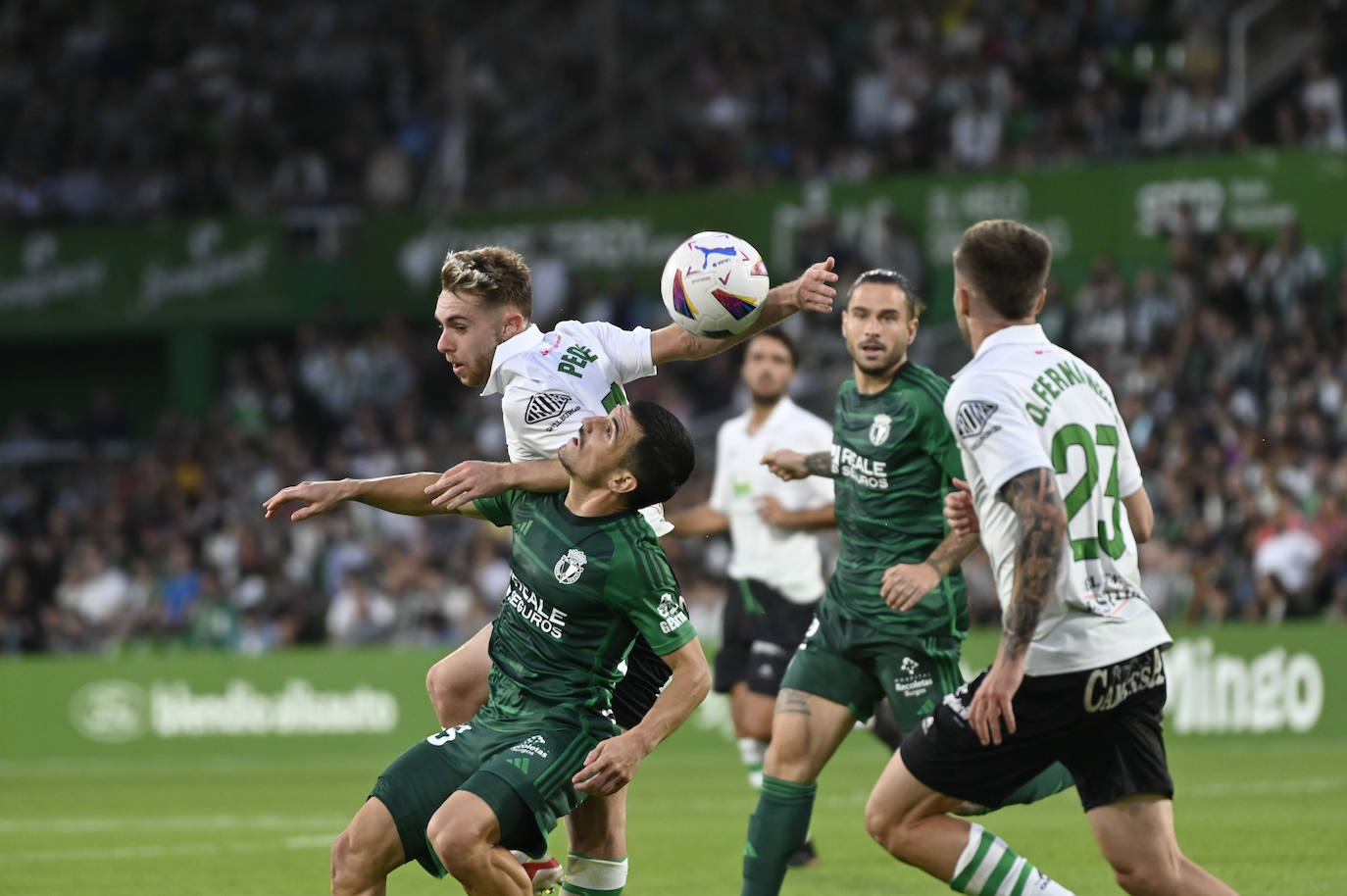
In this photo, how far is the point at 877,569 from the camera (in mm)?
7445

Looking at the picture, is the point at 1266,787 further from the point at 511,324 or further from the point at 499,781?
the point at 499,781

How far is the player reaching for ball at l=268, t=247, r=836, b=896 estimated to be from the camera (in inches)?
254

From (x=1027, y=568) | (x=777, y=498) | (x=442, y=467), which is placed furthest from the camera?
(x=442, y=467)

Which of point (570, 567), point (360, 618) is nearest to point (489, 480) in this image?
point (570, 567)

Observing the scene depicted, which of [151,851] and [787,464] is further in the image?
[151,851]

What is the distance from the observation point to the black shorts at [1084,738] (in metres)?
5.35

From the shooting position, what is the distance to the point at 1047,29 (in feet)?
74.9

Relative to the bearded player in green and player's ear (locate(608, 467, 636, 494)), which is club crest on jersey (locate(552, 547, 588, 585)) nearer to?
player's ear (locate(608, 467, 636, 494))

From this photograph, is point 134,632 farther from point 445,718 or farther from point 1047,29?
point 445,718

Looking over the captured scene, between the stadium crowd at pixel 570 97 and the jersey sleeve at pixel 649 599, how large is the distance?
16774mm

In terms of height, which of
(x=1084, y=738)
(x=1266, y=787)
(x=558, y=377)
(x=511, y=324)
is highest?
(x=511, y=324)

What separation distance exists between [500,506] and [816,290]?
1.34m

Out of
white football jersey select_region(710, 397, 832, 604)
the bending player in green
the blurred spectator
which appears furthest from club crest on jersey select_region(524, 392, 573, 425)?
the blurred spectator

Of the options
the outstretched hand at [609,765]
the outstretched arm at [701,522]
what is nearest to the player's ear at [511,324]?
the outstretched hand at [609,765]
